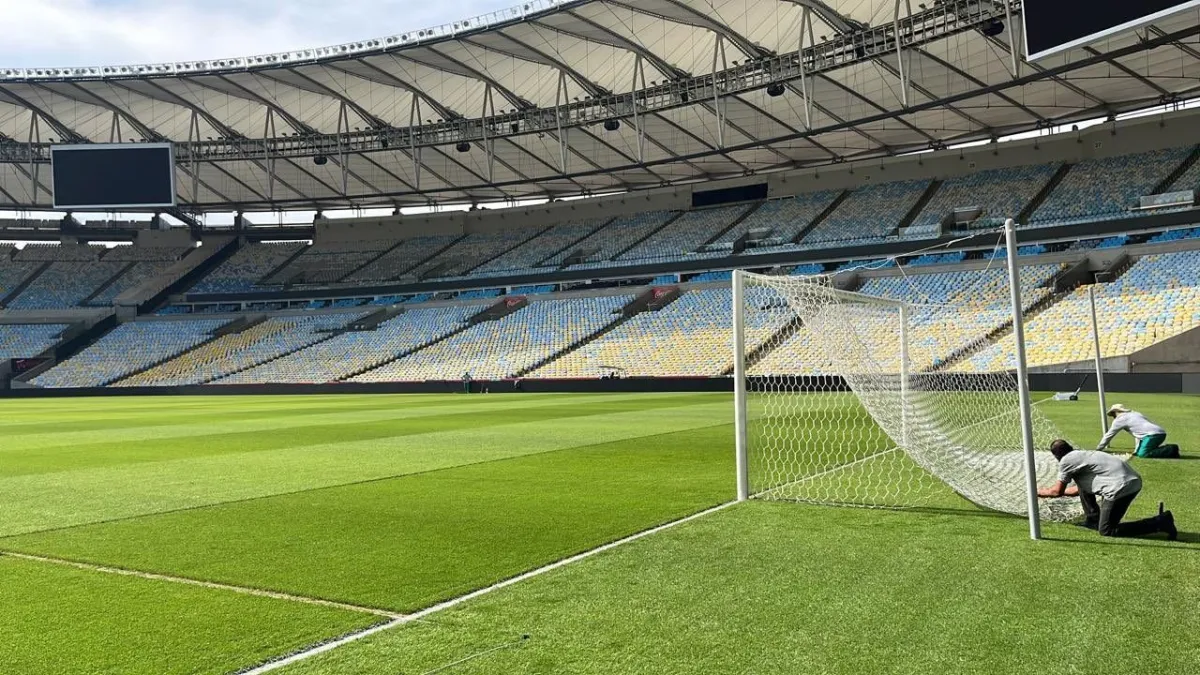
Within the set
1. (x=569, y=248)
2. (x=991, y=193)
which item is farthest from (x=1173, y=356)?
(x=569, y=248)

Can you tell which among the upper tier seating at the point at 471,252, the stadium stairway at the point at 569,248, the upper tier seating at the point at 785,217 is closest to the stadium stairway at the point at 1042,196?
the upper tier seating at the point at 785,217

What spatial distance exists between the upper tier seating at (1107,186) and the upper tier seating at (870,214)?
712 cm

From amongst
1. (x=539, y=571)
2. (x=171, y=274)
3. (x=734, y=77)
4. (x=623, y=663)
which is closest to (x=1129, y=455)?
(x=539, y=571)

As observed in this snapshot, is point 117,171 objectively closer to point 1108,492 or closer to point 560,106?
point 560,106

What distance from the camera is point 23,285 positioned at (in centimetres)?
6291

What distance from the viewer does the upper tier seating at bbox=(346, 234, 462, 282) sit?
203 feet

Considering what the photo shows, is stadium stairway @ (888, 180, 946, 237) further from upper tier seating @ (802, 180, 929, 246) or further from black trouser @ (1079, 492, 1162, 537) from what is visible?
black trouser @ (1079, 492, 1162, 537)

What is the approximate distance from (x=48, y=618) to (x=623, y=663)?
348 cm

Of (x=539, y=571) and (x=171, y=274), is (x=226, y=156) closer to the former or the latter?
(x=171, y=274)

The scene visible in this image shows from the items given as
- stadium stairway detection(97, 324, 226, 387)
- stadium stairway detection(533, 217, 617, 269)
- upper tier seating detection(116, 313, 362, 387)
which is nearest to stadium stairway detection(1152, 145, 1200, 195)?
stadium stairway detection(533, 217, 617, 269)

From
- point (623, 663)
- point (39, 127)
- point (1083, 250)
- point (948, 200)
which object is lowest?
point (623, 663)

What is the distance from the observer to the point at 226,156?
52812mm

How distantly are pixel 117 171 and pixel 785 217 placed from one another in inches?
1500

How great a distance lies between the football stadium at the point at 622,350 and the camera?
17.5 feet
